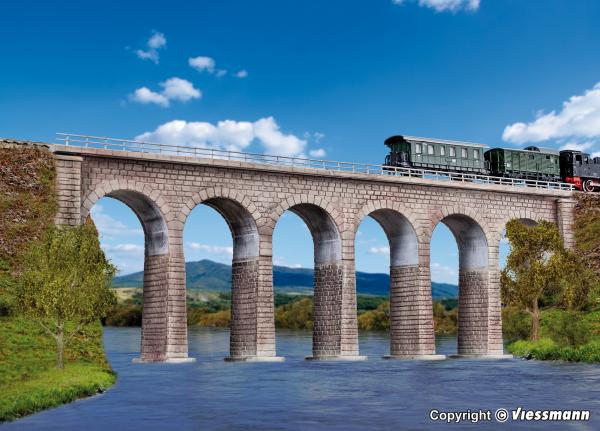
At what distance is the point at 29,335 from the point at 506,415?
78.9 ft

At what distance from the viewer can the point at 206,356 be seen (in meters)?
56.6

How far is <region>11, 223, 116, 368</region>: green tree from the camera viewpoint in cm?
3428

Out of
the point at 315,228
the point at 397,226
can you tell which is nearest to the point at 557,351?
the point at 397,226

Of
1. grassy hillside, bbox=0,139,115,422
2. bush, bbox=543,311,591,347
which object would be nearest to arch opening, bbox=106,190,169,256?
grassy hillside, bbox=0,139,115,422

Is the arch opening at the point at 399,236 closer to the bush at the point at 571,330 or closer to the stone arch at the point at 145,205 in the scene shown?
the bush at the point at 571,330

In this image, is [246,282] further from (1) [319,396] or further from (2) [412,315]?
(1) [319,396]

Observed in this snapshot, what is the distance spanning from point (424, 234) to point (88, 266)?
1020 inches

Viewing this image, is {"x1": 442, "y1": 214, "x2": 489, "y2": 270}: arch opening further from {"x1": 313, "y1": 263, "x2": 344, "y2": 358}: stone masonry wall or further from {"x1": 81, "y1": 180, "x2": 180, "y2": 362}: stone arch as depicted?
{"x1": 81, "y1": 180, "x2": 180, "y2": 362}: stone arch

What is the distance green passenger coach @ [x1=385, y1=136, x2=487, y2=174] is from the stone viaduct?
215 inches

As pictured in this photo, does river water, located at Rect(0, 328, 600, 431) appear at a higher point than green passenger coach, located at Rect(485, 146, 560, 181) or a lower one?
lower

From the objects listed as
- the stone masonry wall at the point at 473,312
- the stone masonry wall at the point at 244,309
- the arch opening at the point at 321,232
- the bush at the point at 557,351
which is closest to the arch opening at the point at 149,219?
the stone masonry wall at the point at 244,309

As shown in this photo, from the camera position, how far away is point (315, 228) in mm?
53125

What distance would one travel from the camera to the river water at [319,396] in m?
23.8

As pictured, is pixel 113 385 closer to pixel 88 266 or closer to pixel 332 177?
pixel 88 266
